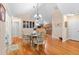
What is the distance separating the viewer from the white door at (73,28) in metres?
2.93

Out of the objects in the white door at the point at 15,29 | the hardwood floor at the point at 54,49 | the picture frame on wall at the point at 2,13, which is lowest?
the hardwood floor at the point at 54,49

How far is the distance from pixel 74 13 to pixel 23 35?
0.97 meters

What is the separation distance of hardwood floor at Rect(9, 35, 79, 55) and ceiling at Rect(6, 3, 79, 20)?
443 mm

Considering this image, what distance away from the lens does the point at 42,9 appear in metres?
2.94

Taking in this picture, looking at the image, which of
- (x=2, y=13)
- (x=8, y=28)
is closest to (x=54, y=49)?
(x=8, y=28)

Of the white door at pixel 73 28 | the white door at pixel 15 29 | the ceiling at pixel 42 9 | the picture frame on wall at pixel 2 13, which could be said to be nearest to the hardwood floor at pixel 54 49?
the white door at pixel 73 28

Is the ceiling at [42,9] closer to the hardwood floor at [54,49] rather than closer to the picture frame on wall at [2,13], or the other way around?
the picture frame on wall at [2,13]

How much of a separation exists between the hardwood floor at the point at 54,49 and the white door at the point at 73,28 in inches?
4.4

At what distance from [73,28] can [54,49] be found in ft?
1.63

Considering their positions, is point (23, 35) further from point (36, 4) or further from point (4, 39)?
point (36, 4)

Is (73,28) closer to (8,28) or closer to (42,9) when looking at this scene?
(42,9)

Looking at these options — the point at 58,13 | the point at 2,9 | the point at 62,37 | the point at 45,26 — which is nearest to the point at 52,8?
the point at 58,13

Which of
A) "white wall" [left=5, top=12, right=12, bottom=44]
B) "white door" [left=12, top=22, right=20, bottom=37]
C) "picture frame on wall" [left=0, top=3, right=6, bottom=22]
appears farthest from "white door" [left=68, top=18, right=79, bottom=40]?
"picture frame on wall" [left=0, top=3, right=6, bottom=22]

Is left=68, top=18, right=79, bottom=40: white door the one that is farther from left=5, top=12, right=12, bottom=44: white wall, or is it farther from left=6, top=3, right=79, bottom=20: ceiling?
left=5, top=12, right=12, bottom=44: white wall
